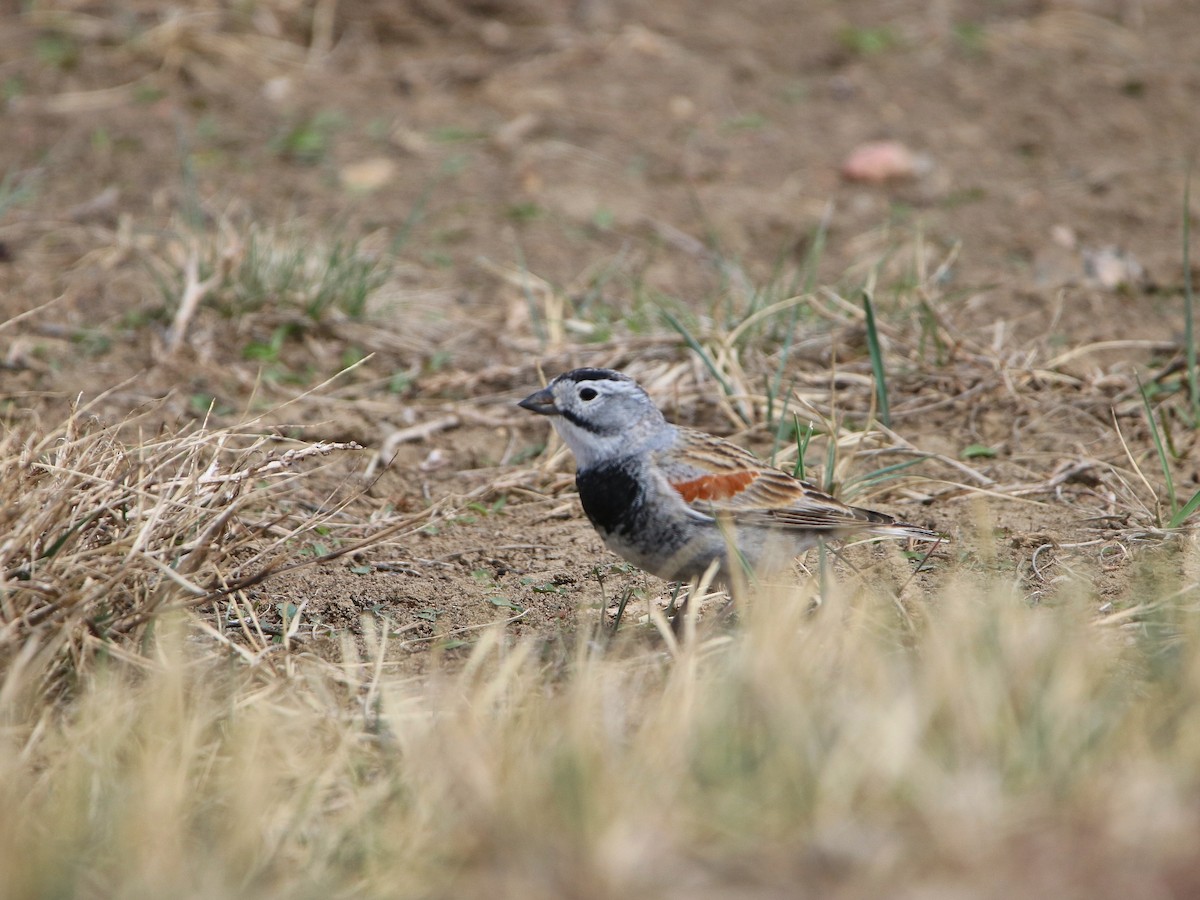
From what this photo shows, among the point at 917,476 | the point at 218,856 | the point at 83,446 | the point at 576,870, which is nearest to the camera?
the point at 576,870

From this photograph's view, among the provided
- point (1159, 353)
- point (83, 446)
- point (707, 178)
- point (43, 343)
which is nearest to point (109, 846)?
point (83, 446)

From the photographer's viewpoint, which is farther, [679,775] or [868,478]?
[868,478]

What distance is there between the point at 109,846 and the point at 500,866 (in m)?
0.88

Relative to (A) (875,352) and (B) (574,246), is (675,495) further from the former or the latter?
(B) (574,246)

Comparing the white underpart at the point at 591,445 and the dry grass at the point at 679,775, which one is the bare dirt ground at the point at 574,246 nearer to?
the white underpart at the point at 591,445

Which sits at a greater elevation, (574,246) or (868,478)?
(868,478)

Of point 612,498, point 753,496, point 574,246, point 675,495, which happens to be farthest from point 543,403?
point 574,246

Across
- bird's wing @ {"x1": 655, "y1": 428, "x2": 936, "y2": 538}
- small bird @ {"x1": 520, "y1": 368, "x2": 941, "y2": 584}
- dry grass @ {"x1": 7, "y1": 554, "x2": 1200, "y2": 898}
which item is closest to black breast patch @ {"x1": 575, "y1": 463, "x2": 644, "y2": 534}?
small bird @ {"x1": 520, "y1": 368, "x2": 941, "y2": 584}

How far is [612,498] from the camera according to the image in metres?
4.63

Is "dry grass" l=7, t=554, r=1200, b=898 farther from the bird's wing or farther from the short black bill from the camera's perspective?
the short black bill

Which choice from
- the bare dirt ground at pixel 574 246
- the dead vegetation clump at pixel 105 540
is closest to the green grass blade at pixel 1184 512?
the bare dirt ground at pixel 574 246

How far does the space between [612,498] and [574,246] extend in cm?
354

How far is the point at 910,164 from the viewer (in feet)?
28.8

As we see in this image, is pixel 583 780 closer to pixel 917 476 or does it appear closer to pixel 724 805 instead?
pixel 724 805
